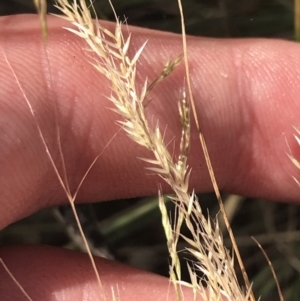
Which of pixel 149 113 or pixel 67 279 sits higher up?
pixel 149 113

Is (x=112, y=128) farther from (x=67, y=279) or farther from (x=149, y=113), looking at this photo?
(x=67, y=279)

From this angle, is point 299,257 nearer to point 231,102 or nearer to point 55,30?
point 231,102

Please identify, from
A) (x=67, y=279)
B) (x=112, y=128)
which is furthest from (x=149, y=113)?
(x=67, y=279)

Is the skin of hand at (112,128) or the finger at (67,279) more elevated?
the skin of hand at (112,128)

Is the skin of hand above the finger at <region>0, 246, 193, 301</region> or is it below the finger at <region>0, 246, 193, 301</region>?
above
